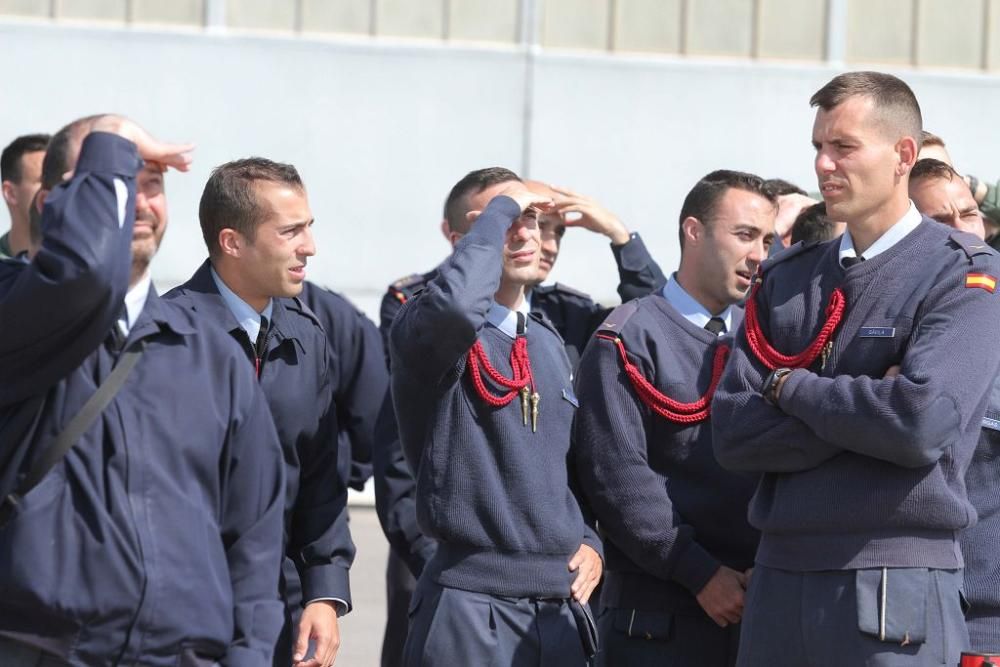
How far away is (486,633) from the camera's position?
14.1 ft

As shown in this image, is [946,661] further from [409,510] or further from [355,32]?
[355,32]

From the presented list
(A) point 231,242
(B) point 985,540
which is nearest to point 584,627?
(B) point 985,540

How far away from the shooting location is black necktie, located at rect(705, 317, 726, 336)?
4.91 metres

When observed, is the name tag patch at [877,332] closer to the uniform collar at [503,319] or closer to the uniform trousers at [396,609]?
the uniform collar at [503,319]

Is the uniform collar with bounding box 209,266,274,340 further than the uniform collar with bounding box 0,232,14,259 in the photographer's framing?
No

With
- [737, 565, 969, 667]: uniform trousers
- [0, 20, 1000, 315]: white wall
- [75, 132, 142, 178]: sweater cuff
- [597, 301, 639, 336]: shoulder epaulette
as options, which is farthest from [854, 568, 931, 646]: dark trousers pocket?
[0, 20, 1000, 315]: white wall

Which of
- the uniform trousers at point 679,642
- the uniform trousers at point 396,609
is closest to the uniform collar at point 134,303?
the uniform trousers at point 679,642

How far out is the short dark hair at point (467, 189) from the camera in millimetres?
5430

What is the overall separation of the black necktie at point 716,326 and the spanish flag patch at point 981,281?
1.18 m

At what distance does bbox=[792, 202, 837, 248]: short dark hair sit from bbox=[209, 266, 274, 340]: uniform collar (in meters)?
1.98

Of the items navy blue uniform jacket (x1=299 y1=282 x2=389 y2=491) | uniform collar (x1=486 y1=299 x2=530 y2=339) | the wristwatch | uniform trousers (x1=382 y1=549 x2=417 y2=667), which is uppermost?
uniform collar (x1=486 y1=299 x2=530 y2=339)

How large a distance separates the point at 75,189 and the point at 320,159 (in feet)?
36.0

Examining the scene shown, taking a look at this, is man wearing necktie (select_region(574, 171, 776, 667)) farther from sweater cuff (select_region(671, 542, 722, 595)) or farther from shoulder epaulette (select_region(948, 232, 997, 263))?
shoulder epaulette (select_region(948, 232, 997, 263))

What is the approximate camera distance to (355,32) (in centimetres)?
1404
